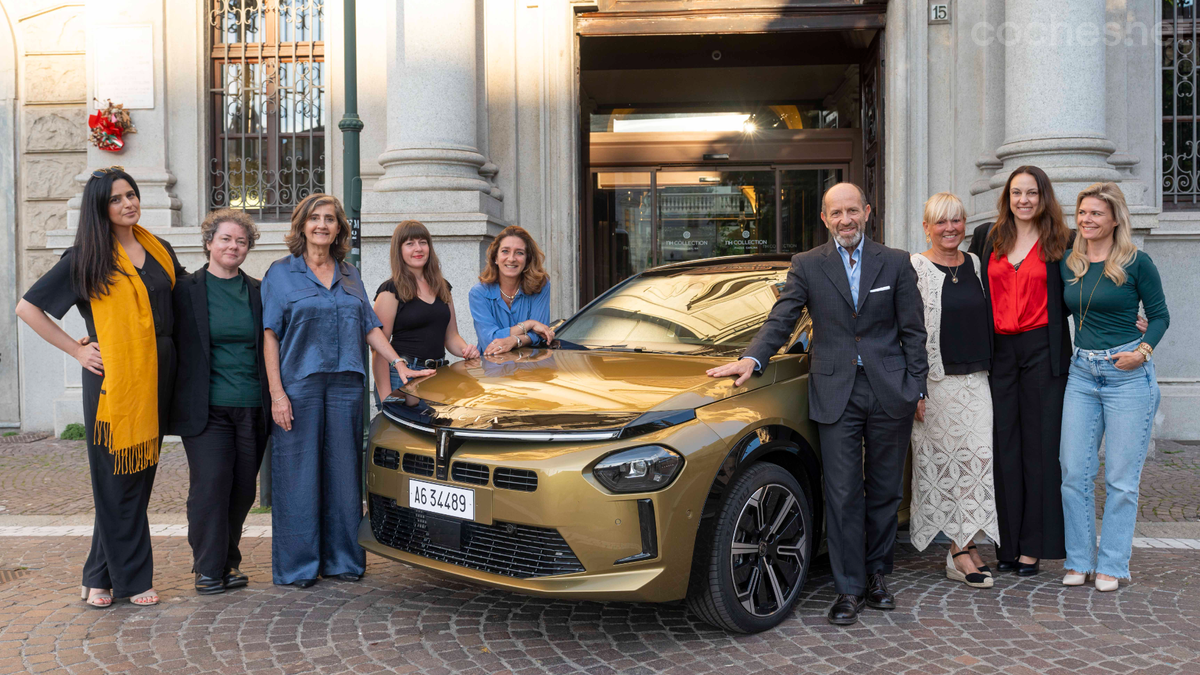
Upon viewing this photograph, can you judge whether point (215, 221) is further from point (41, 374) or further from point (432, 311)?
point (41, 374)

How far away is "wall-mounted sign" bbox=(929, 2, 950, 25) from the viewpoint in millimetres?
8953

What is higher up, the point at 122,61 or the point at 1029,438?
the point at 122,61

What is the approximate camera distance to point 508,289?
5285 millimetres

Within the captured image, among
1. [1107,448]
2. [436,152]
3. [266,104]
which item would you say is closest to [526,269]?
[1107,448]

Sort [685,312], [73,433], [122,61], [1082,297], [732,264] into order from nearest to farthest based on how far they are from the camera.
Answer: [1082,297] < [685,312] < [732,264] < [73,433] < [122,61]

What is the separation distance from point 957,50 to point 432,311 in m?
6.32

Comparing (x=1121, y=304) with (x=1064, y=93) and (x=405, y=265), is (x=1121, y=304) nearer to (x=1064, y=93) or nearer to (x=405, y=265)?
(x=405, y=265)

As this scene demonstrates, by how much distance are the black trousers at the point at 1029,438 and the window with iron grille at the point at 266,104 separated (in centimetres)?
745

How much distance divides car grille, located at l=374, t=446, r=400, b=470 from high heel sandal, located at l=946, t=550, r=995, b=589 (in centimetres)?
264

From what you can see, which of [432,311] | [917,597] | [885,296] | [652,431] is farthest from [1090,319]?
[432,311]

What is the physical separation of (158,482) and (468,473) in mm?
4531

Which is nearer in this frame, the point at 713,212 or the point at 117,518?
the point at 117,518

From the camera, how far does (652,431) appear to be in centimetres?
336

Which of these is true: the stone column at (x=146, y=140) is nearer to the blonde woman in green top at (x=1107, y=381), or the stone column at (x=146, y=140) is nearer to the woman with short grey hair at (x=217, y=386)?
the woman with short grey hair at (x=217, y=386)
